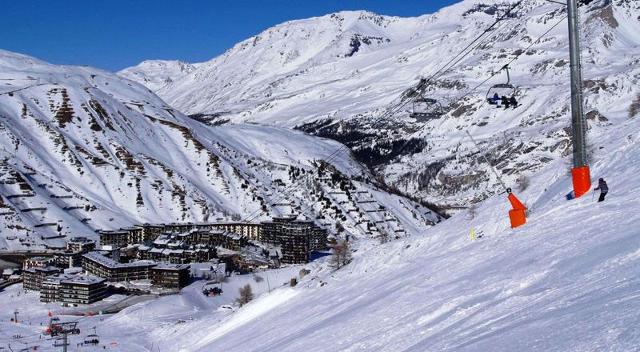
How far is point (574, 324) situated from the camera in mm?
7199

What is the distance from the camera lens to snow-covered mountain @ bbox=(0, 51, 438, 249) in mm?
114625

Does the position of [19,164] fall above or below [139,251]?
above

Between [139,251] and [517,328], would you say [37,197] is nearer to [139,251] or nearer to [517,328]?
[139,251]

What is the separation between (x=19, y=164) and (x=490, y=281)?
12372cm

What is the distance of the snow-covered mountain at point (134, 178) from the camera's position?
11462cm

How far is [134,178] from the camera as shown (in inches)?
5133

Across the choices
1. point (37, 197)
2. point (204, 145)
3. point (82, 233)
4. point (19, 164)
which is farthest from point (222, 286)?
point (204, 145)

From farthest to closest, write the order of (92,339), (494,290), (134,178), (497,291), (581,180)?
(134,178) → (92,339) → (581,180) → (494,290) → (497,291)

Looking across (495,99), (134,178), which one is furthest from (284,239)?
(495,99)

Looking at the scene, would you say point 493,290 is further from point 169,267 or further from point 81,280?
point 169,267

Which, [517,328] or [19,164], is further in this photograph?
[19,164]

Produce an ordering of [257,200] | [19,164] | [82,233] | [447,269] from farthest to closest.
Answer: [257,200]
[19,164]
[82,233]
[447,269]

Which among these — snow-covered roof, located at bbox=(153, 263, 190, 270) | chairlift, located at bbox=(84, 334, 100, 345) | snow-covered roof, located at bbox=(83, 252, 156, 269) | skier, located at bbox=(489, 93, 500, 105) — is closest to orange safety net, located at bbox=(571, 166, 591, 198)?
skier, located at bbox=(489, 93, 500, 105)

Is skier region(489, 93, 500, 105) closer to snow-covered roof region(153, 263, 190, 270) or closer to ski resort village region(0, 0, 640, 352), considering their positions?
ski resort village region(0, 0, 640, 352)
